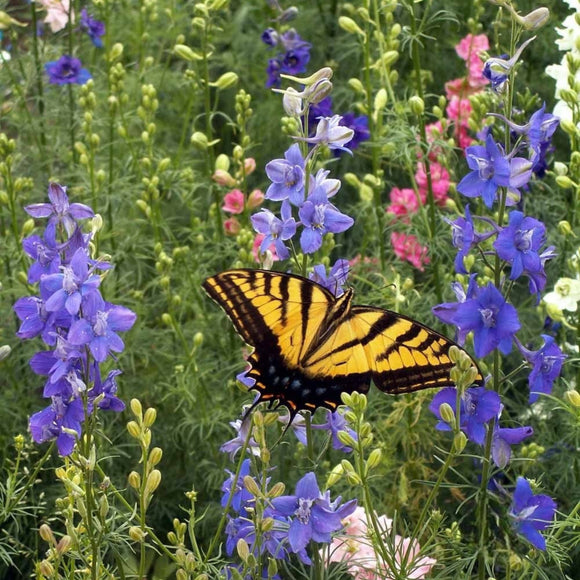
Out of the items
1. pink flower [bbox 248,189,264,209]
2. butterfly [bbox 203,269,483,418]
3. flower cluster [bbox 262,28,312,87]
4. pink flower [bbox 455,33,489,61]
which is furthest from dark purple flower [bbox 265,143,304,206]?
pink flower [bbox 455,33,489,61]

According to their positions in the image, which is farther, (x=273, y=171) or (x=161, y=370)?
(x=161, y=370)

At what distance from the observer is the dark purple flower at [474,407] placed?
2260 millimetres

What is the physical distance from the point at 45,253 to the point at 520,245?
107 centimetres

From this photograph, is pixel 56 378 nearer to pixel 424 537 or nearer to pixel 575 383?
pixel 424 537

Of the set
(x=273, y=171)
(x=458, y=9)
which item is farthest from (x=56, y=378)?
(x=458, y=9)

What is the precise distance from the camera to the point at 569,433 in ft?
10.8

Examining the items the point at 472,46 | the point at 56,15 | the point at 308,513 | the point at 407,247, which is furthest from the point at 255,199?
the point at 308,513

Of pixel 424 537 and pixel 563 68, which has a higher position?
pixel 563 68

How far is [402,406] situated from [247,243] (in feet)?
2.50

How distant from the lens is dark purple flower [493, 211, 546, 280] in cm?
223

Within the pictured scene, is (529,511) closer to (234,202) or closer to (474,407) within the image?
(474,407)

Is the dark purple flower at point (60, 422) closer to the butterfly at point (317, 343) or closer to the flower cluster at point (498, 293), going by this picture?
the butterfly at point (317, 343)

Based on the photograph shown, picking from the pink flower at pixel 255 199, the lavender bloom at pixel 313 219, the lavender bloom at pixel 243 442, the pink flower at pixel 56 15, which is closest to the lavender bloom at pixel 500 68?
the lavender bloom at pixel 313 219

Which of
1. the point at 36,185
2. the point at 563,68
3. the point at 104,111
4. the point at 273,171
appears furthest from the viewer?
the point at 104,111
